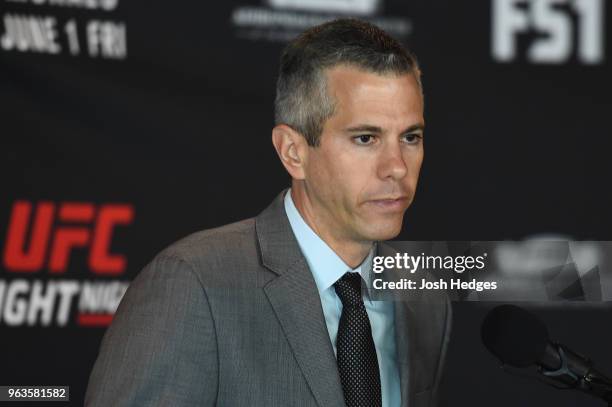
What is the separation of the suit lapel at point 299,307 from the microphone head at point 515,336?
316mm

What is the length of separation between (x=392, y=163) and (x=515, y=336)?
0.39 m

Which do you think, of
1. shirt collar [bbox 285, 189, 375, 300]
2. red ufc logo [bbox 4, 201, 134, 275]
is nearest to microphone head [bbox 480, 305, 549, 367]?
shirt collar [bbox 285, 189, 375, 300]

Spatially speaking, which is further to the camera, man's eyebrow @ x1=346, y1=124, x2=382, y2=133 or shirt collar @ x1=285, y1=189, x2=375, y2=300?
shirt collar @ x1=285, y1=189, x2=375, y2=300

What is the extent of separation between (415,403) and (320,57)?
1.97ft

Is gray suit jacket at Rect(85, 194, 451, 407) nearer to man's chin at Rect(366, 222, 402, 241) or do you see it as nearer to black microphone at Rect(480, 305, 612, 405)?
man's chin at Rect(366, 222, 402, 241)

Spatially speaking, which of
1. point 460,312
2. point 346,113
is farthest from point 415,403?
point 460,312

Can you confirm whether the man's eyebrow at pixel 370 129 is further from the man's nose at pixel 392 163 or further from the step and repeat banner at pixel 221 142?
the step and repeat banner at pixel 221 142

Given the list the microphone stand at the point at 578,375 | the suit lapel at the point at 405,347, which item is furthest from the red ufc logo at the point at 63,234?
the microphone stand at the point at 578,375

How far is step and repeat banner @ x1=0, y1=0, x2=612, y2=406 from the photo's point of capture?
8.48ft

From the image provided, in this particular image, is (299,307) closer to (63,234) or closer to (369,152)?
(369,152)

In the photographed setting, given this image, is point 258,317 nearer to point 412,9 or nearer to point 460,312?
point 460,312

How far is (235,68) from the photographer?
2730mm

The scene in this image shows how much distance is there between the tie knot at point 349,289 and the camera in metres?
1.58

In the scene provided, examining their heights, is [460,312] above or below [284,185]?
below
